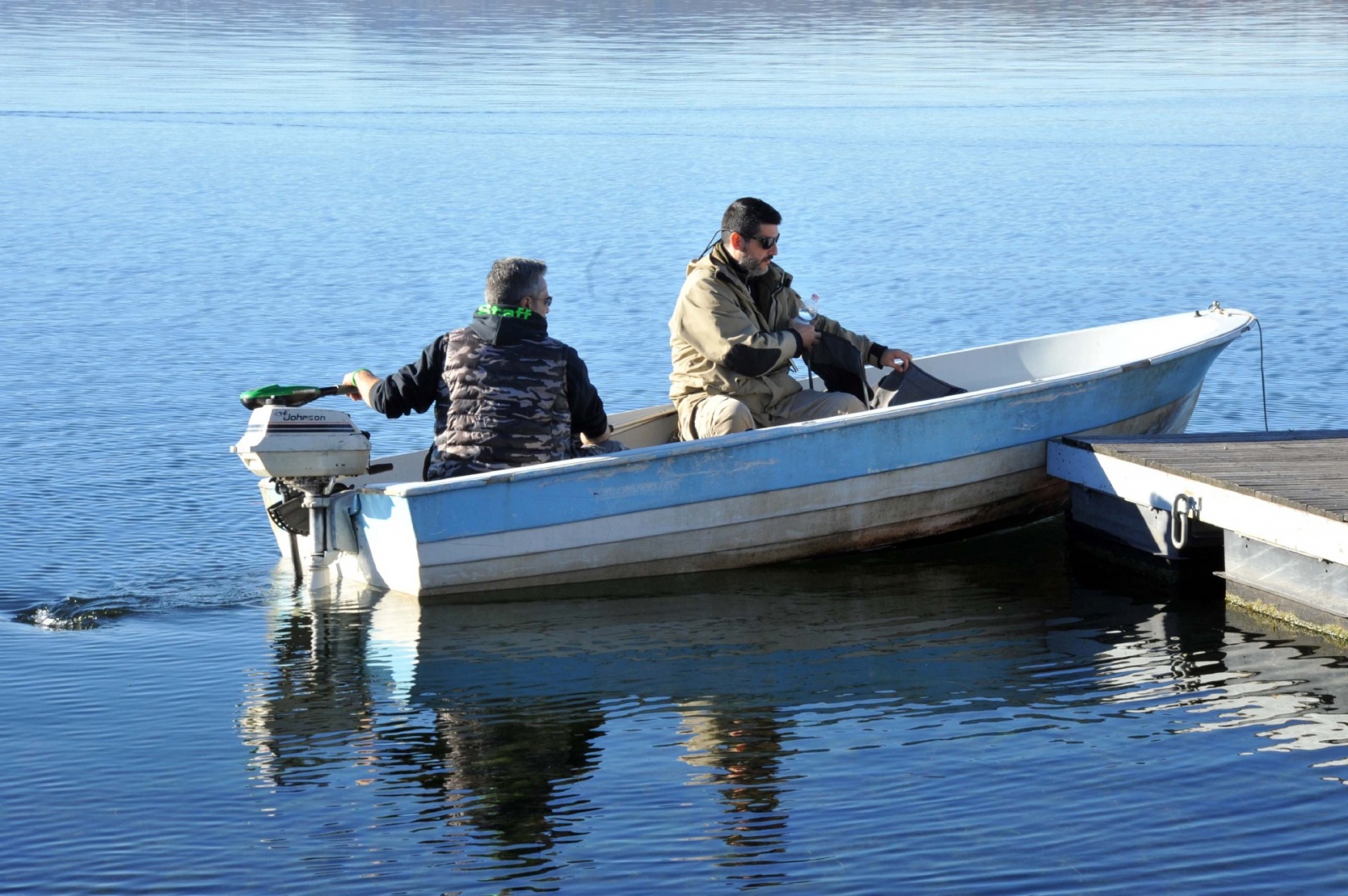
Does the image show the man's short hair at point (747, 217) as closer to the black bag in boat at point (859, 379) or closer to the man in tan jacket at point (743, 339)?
the man in tan jacket at point (743, 339)

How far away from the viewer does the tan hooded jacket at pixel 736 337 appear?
24.5 ft

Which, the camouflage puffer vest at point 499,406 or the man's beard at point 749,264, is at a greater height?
the man's beard at point 749,264

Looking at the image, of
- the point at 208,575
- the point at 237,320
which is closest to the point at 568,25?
the point at 237,320

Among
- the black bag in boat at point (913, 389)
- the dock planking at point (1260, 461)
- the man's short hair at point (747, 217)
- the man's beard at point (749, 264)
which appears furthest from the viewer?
the black bag in boat at point (913, 389)

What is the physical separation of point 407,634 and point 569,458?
0.96 m

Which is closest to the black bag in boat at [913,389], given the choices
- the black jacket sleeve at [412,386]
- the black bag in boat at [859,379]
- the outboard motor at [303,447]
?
the black bag in boat at [859,379]

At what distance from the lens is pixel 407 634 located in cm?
701

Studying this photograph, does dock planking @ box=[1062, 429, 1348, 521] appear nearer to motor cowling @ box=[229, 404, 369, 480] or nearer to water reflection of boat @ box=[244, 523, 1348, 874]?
water reflection of boat @ box=[244, 523, 1348, 874]

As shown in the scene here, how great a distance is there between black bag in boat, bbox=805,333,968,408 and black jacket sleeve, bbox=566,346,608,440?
1.08 meters

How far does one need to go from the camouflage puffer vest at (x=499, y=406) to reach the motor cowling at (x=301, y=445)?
0.35m

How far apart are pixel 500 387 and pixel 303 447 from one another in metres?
0.80

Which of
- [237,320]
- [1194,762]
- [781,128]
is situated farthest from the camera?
[781,128]

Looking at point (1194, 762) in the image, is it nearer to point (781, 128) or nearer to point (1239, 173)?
point (1239, 173)

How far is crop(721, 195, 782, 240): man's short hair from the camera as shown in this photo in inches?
291
